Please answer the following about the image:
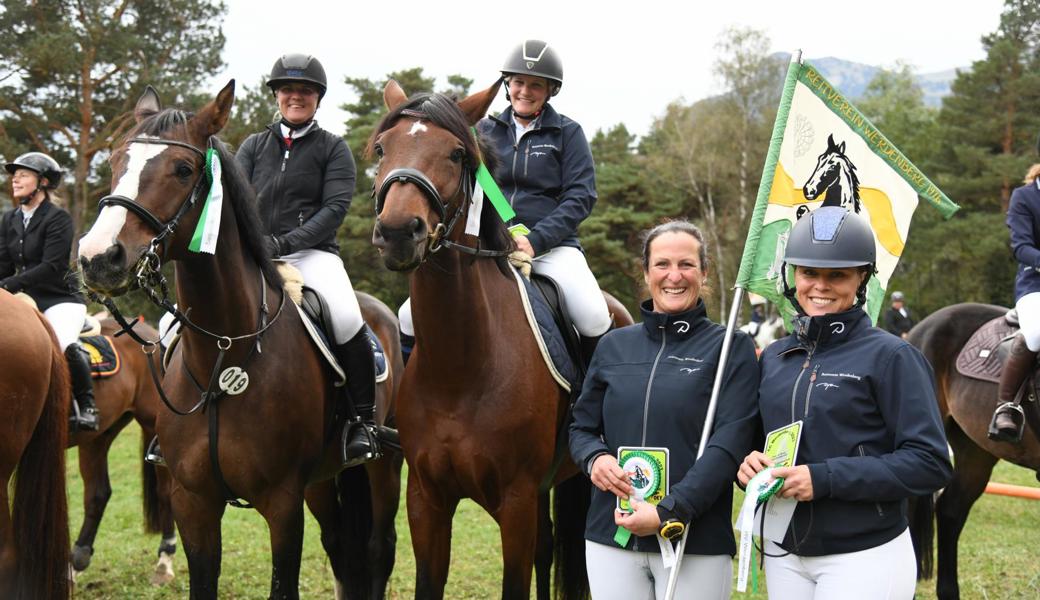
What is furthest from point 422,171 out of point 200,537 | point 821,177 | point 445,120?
point 200,537

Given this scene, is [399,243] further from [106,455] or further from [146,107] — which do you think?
[106,455]

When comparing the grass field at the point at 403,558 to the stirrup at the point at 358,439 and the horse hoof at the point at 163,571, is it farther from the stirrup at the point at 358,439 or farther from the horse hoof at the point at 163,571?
the stirrup at the point at 358,439

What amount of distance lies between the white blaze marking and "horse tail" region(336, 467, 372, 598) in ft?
8.50

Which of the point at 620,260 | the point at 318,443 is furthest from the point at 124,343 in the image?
the point at 620,260

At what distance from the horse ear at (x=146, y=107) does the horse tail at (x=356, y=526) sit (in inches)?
98.7

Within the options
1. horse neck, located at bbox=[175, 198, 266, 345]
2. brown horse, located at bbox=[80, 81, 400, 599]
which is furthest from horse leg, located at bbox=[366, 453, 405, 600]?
horse neck, located at bbox=[175, 198, 266, 345]

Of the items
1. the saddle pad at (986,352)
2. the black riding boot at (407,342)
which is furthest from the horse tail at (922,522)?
the black riding boot at (407,342)

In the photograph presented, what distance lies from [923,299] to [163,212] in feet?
122

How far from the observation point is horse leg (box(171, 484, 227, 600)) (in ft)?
14.4

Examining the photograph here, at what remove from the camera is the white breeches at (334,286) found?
16.9 feet

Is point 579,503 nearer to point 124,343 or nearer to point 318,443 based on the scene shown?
point 318,443

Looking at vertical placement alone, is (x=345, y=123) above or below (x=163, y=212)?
above

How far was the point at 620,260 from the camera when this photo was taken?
33.8 m

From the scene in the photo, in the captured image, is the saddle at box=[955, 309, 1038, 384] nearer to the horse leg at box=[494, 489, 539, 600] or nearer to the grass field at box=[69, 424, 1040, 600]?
the grass field at box=[69, 424, 1040, 600]
